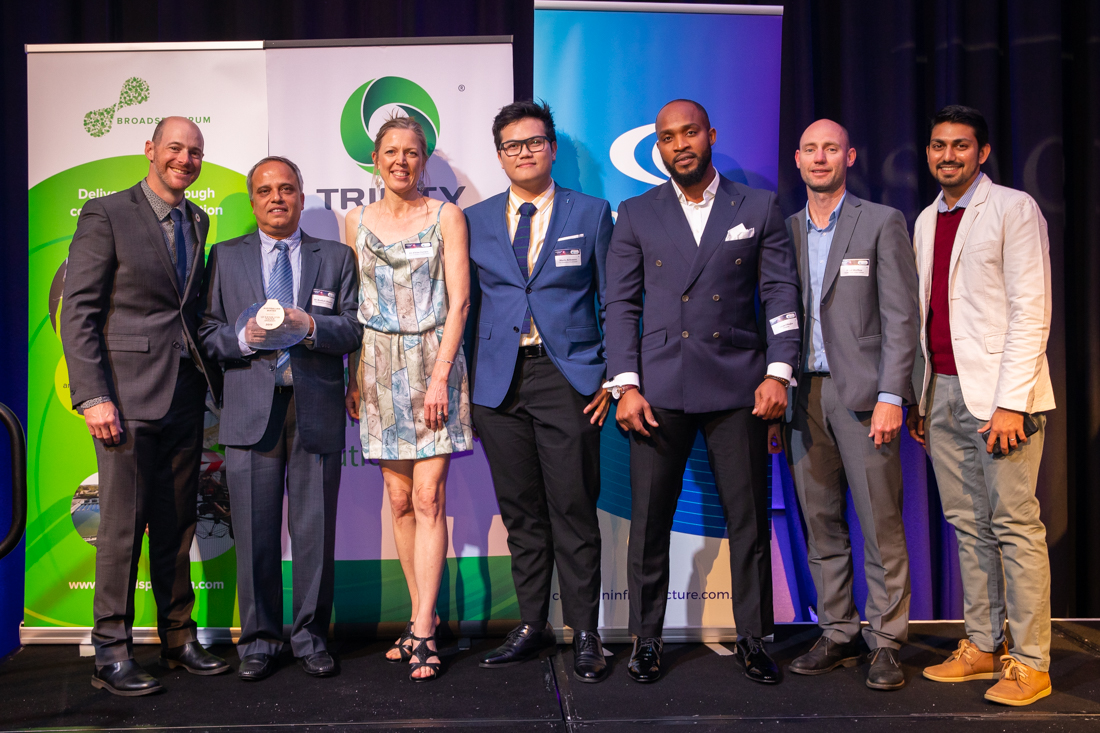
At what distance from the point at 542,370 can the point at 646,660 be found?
44.1 inches

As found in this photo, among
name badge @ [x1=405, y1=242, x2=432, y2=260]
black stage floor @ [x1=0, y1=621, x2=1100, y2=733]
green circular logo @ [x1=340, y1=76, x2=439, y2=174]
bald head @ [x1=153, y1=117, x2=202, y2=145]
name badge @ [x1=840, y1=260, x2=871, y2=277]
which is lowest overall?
black stage floor @ [x1=0, y1=621, x2=1100, y2=733]

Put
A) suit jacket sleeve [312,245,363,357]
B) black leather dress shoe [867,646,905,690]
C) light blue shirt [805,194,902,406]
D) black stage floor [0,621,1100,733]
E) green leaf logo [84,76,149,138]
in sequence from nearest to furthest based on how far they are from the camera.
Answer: black stage floor [0,621,1100,733]
black leather dress shoe [867,646,905,690]
suit jacket sleeve [312,245,363,357]
light blue shirt [805,194,902,406]
green leaf logo [84,76,149,138]

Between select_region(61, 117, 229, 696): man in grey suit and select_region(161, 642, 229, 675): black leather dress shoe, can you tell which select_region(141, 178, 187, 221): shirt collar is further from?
select_region(161, 642, 229, 675): black leather dress shoe

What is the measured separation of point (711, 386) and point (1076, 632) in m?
2.27

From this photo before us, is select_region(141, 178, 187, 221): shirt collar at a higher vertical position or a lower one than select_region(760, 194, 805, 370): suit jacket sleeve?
higher

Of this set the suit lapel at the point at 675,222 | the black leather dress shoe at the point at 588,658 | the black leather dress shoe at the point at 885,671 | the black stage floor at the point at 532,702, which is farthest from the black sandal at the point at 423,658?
the suit lapel at the point at 675,222

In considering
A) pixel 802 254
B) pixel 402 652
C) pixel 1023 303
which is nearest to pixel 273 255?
pixel 402 652

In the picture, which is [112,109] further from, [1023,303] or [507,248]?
[1023,303]

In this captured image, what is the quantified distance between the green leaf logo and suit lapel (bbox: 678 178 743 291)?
99.0 inches

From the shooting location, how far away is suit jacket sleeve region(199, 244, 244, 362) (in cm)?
271

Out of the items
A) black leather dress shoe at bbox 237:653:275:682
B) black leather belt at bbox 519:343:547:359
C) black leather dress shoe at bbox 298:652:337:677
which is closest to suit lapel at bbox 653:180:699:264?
black leather belt at bbox 519:343:547:359

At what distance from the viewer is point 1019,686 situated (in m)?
2.53

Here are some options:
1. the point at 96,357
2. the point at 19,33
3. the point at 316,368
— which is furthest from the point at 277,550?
the point at 19,33

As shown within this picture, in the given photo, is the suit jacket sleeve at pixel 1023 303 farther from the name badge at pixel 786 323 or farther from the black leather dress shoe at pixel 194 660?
the black leather dress shoe at pixel 194 660
